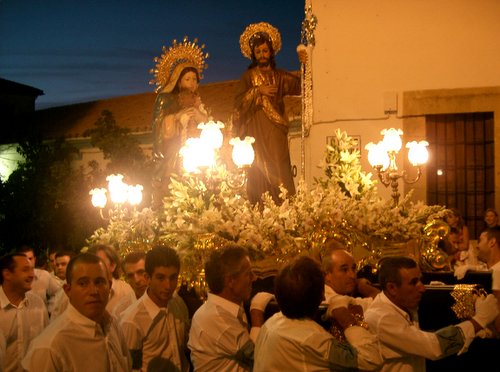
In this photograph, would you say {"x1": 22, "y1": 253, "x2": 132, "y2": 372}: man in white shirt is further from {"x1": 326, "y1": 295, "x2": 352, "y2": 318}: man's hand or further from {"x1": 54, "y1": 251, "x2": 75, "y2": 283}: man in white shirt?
{"x1": 54, "y1": 251, "x2": 75, "y2": 283}: man in white shirt

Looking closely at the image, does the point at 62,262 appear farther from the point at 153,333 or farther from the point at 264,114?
the point at 153,333

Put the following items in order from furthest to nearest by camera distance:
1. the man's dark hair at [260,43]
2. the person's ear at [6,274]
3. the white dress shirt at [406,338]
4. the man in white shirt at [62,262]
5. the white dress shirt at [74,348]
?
the man's dark hair at [260,43]
the man in white shirt at [62,262]
the person's ear at [6,274]
the white dress shirt at [406,338]
the white dress shirt at [74,348]

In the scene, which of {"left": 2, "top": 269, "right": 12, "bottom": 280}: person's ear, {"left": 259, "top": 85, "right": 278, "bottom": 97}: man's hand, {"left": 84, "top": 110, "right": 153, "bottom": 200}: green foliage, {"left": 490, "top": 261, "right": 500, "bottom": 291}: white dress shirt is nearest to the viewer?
{"left": 2, "top": 269, "right": 12, "bottom": 280}: person's ear

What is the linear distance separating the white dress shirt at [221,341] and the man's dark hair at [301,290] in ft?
2.33

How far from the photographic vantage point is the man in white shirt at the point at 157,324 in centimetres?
491

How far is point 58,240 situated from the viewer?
2509 cm

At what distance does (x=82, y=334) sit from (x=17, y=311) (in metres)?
2.04

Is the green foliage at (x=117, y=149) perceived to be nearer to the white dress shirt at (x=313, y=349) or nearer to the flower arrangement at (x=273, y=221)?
the flower arrangement at (x=273, y=221)

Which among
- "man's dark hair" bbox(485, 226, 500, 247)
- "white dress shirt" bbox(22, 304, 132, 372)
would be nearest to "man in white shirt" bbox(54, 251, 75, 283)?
"man's dark hair" bbox(485, 226, 500, 247)

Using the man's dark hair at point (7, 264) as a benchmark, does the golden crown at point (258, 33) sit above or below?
above

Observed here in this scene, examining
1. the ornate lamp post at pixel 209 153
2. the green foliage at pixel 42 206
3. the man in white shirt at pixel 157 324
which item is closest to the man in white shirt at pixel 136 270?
the man in white shirt at pixel 157 324

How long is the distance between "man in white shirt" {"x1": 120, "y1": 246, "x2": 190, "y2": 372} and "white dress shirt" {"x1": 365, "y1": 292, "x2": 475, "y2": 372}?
1.48 meters

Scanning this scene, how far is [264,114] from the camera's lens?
31.8 feet

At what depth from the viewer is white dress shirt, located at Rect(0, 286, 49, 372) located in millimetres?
5336
